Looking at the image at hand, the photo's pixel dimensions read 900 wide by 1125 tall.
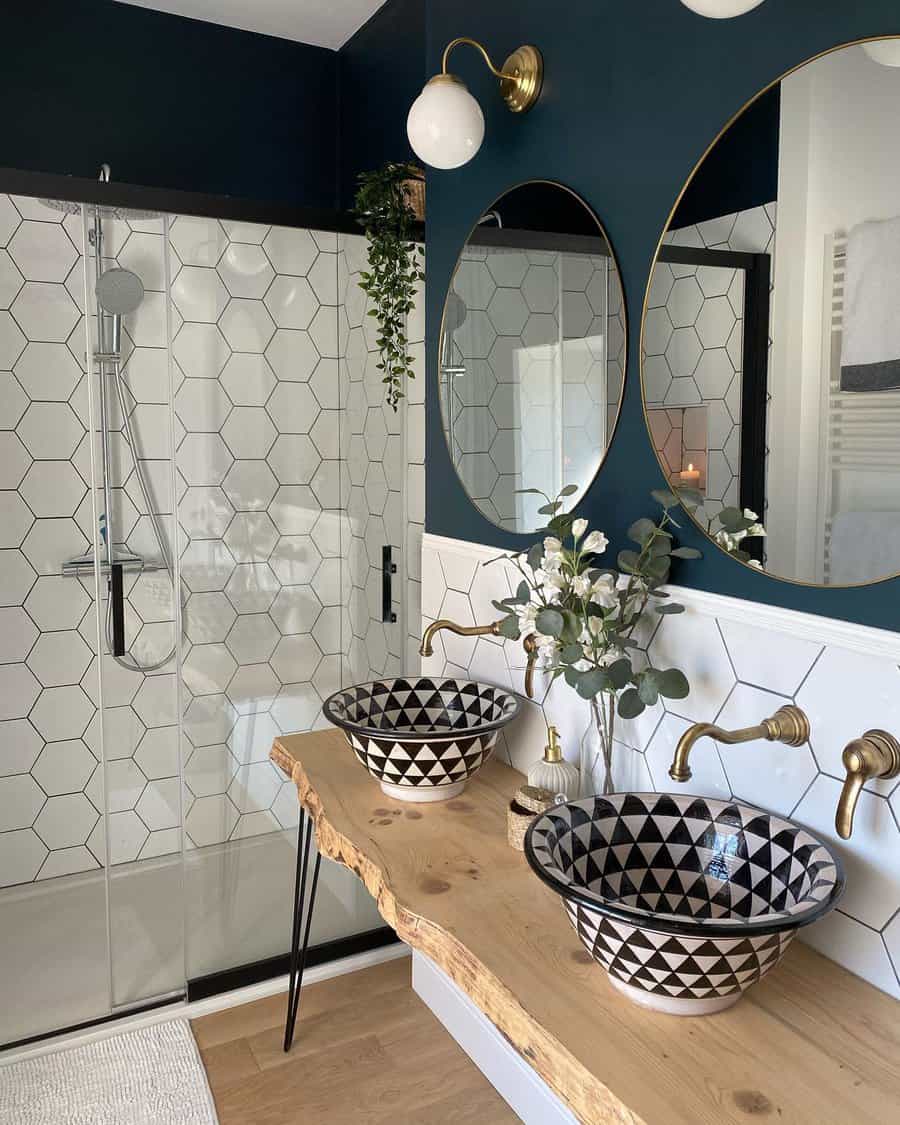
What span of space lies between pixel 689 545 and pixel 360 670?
1.34m

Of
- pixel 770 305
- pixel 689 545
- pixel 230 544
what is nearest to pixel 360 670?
pixel 230 544

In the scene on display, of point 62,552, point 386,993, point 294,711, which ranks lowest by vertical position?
point 386,993

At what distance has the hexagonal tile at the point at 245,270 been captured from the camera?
7.36 ft

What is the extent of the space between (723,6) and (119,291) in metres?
1.54

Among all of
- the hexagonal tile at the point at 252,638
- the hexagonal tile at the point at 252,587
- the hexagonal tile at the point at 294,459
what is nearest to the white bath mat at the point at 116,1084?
the hexagonal tile at the point at 252,638

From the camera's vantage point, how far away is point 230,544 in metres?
2.33

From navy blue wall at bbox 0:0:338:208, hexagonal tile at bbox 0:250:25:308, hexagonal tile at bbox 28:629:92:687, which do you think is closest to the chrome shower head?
hexagonal tile at bbox 0:250:25:308

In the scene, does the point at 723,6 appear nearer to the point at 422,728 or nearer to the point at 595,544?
the point at 595,544

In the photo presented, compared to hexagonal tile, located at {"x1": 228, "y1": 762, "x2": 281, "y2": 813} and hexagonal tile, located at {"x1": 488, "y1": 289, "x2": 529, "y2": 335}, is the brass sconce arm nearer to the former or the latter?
hexagonal tile, located at {"x1": 488, "y1": 289, "x2": 529, "y2": 335}

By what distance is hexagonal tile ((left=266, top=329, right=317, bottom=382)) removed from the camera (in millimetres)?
2330

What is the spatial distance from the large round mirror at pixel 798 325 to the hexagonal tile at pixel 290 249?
3.90 ft

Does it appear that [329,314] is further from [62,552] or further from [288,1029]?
[288,1029]

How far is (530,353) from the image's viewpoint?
178 centimetres

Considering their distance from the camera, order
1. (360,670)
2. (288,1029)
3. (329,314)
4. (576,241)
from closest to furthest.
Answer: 1. (576,241)
2. (288,1029)
3. (329,314)
4. (360,670)
